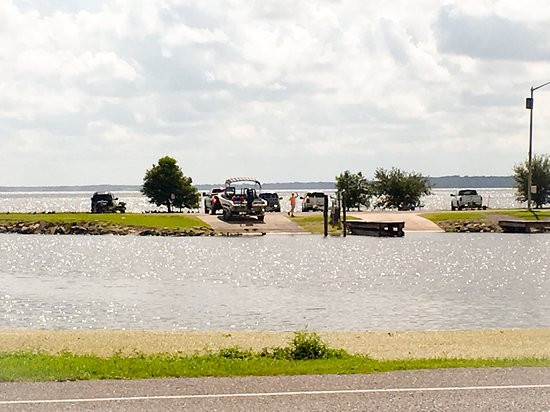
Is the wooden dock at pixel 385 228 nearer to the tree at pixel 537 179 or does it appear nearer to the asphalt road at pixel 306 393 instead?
the tree at pixel 537 179

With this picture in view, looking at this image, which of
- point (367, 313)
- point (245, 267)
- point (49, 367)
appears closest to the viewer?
point (49, 367)

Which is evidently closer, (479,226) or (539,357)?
(539,357)

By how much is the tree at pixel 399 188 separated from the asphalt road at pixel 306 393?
83.8 metres

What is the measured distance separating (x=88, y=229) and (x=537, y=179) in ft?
135

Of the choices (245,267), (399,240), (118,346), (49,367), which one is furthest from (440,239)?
(49,367)

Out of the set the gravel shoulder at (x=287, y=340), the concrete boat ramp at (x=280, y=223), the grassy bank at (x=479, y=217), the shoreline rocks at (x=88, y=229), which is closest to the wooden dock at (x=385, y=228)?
the concrete boat ramp at (x=280, y=223)

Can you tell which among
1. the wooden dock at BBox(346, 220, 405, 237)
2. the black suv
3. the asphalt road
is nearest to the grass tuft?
the asphalt road

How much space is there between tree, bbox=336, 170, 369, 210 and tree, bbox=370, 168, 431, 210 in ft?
3.24

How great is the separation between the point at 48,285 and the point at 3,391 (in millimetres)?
30650

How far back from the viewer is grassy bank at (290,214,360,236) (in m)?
78.1

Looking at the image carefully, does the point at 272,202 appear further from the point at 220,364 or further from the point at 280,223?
the point at 220,364

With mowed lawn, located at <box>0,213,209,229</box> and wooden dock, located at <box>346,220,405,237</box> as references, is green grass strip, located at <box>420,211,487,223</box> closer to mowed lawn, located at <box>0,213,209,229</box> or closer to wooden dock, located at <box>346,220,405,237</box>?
wooden dock, located at <box>346,220,405,237</box>

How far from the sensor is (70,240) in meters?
79.2

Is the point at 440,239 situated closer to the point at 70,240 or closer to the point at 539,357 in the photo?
the point at 70,240
